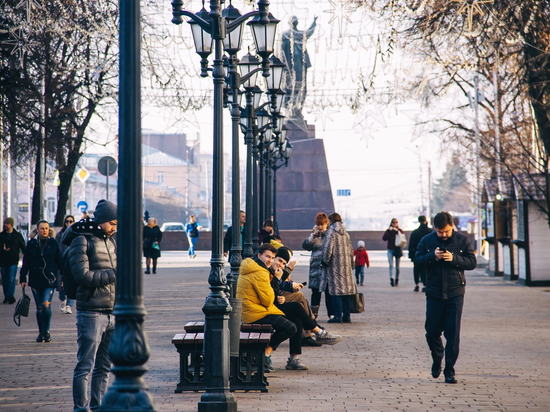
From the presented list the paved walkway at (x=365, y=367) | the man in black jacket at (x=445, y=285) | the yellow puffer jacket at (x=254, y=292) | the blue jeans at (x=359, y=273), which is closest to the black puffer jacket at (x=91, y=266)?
the paved walkway at (x=365, y=367)

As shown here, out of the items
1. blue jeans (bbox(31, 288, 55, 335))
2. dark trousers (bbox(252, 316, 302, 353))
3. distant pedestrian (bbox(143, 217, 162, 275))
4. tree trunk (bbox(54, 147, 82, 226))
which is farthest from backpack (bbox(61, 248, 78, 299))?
distant pedestrian (bbox(143, 217, 162, 275))

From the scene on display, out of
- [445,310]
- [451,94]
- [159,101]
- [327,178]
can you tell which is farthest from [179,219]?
[445,310]

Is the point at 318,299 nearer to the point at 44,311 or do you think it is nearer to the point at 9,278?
the point at 44,311

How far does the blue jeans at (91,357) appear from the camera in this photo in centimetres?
579

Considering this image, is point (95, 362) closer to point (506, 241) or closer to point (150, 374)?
point (150, 374)

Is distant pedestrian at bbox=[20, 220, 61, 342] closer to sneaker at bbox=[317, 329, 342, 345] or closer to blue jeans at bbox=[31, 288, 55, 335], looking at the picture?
blue jeans at bbox=[31, 288, 55, 335]

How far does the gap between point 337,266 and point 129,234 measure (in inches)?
350

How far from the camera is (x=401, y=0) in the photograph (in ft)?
45.0

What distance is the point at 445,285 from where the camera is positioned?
7836 mm

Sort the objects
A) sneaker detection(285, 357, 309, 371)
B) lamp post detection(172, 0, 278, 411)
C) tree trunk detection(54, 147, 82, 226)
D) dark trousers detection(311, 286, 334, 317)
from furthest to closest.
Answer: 1. tree trunk detection(54, 147, 82, 226)
2. dark trousers detection(311, 286, 334, 317)
3. sneaker detection(285, 357, 309, 371)
4. lamp post detection(172, 0, 278, 411)

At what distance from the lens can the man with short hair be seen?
5.82 m

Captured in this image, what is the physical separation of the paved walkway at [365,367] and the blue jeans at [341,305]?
0.33 m

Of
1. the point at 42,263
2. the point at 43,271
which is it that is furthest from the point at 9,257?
the point at 43,271

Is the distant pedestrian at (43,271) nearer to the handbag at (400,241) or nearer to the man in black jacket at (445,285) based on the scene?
the man in black jacket at (445,285)
